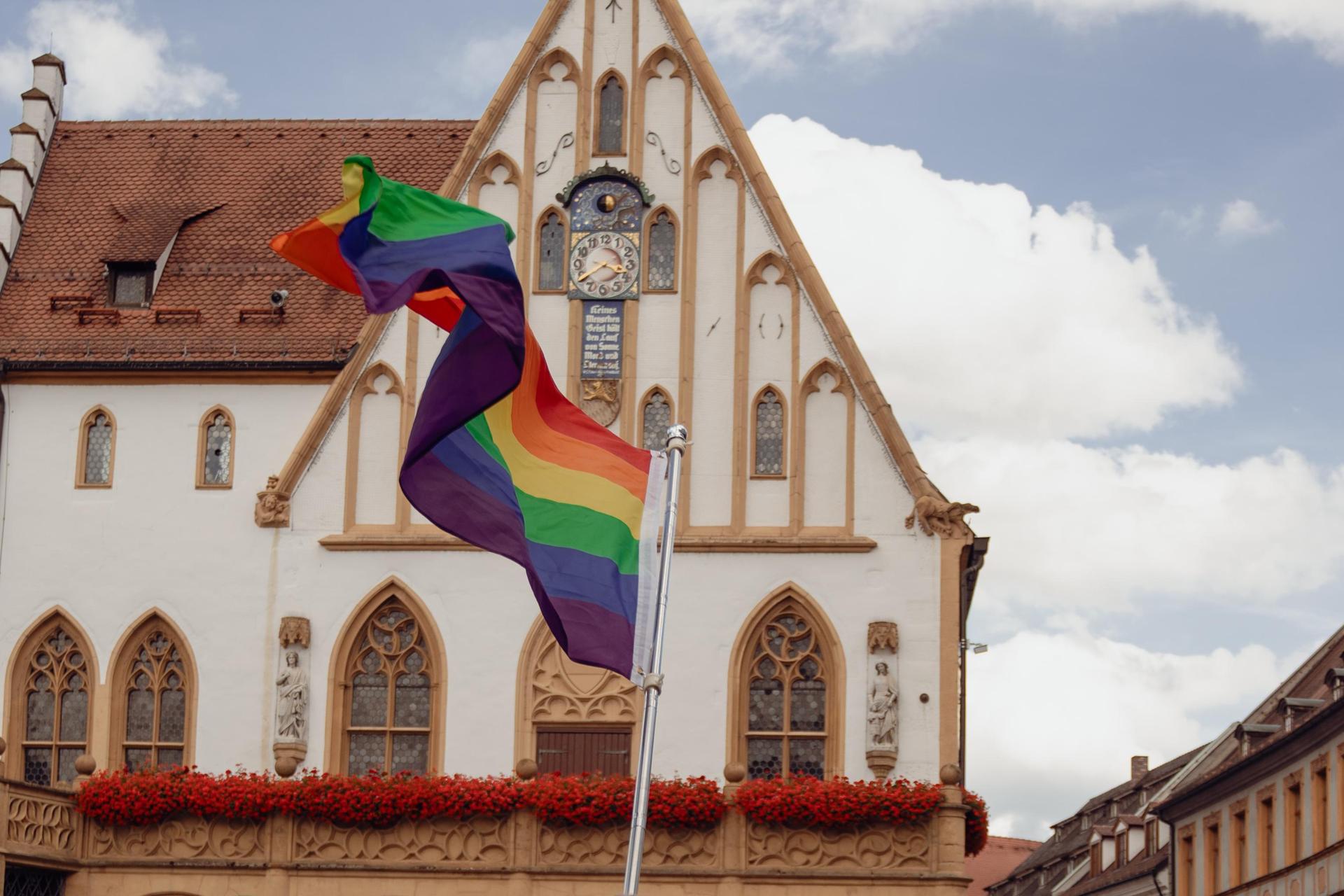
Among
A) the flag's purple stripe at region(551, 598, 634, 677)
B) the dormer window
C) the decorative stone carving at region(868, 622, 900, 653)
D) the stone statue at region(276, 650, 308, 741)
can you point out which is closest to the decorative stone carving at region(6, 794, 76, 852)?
the stone statue at region(276, 650, 308, 741)

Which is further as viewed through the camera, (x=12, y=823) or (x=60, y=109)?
(x=60, y=109)

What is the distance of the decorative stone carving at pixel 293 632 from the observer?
3694 cm

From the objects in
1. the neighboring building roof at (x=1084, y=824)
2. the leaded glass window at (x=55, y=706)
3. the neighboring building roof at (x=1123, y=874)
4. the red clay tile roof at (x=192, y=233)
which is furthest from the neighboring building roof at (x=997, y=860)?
the leaded glass window at (x=55, y=706)

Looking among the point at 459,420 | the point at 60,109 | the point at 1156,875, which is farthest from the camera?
the point at 1156,875

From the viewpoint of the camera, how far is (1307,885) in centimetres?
4956

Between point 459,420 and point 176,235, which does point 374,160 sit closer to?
point 176,235

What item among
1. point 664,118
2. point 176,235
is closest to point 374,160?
point 176,235

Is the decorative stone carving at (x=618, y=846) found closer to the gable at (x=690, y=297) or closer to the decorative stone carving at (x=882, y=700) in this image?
the decorative stone carving at (x=882, y=700)

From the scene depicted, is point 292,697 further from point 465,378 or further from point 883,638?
point 465,378

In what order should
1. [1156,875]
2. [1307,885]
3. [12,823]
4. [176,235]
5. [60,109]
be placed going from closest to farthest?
[12,823] → [176,235] → [60,109] → [1307,885] → [1156,875]

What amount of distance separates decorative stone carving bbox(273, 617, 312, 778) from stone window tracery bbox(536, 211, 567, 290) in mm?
6282

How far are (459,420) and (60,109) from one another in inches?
949

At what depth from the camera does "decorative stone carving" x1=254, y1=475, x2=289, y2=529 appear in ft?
123

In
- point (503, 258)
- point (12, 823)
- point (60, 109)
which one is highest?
point (60, 109)
